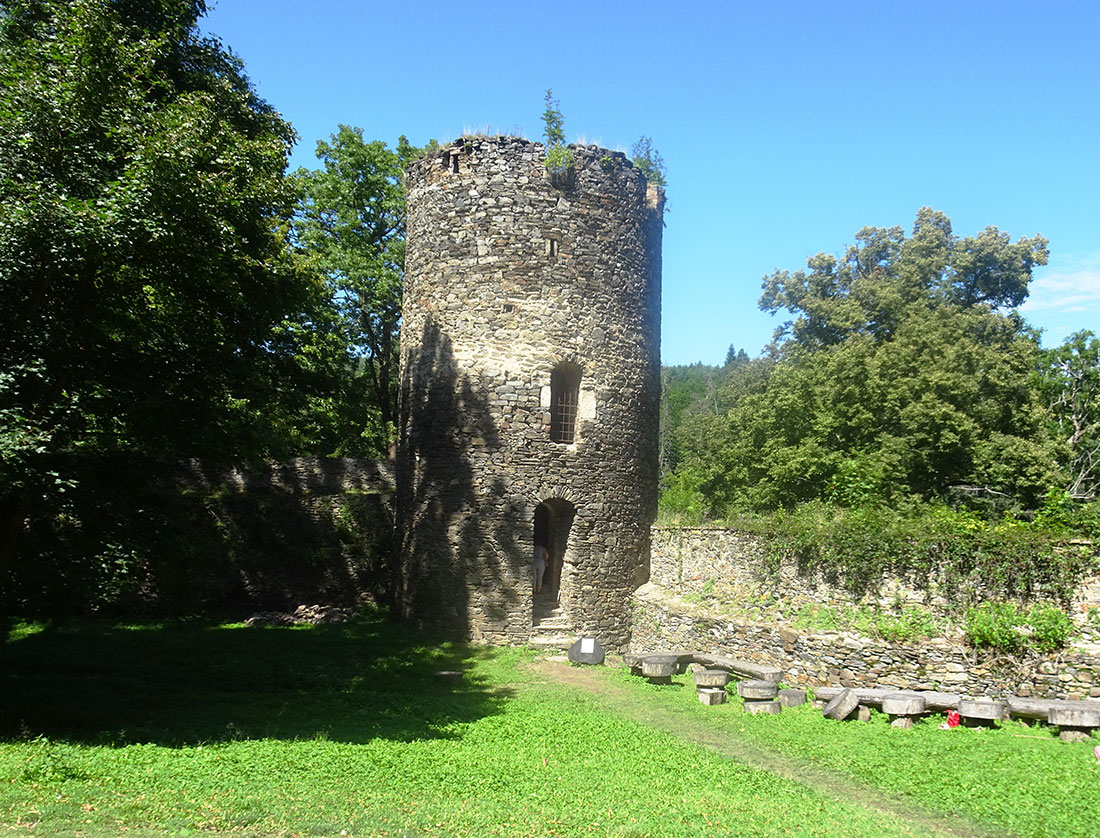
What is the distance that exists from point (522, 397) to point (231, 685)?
24.2 feet

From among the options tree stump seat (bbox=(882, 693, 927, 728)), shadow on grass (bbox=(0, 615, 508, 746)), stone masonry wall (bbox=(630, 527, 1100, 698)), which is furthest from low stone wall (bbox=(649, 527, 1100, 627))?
shadow on grass (bbox=(0, 615, 508, 746))

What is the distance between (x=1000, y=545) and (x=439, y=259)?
11.6 metres

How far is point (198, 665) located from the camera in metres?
12.5

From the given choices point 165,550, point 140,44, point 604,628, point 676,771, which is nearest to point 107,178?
point 140,44

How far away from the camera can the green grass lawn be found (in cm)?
655

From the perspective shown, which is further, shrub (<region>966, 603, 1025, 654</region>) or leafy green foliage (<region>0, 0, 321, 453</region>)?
shrub (<region>966, 603, 1025, 654</region>)

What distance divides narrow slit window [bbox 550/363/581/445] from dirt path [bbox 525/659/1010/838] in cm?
511

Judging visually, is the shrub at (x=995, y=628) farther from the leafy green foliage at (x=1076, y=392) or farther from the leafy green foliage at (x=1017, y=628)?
the leafy green foliage at (x=1076, y=392)

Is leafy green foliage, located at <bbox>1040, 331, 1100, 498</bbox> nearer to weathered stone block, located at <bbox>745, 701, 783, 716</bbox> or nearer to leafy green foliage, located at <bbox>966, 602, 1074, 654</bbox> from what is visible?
leafy green foliage, located at <bbox>966, 602, 1074, 654</bbox>

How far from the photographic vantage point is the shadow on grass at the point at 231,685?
360 inches

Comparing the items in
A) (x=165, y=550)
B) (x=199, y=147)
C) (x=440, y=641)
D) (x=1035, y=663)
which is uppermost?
(x=199, y=147)

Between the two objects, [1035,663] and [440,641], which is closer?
[1035,663]

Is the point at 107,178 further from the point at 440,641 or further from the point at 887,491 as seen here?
the point at 887,491

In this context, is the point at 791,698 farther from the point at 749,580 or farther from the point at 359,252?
the point at 359,252
